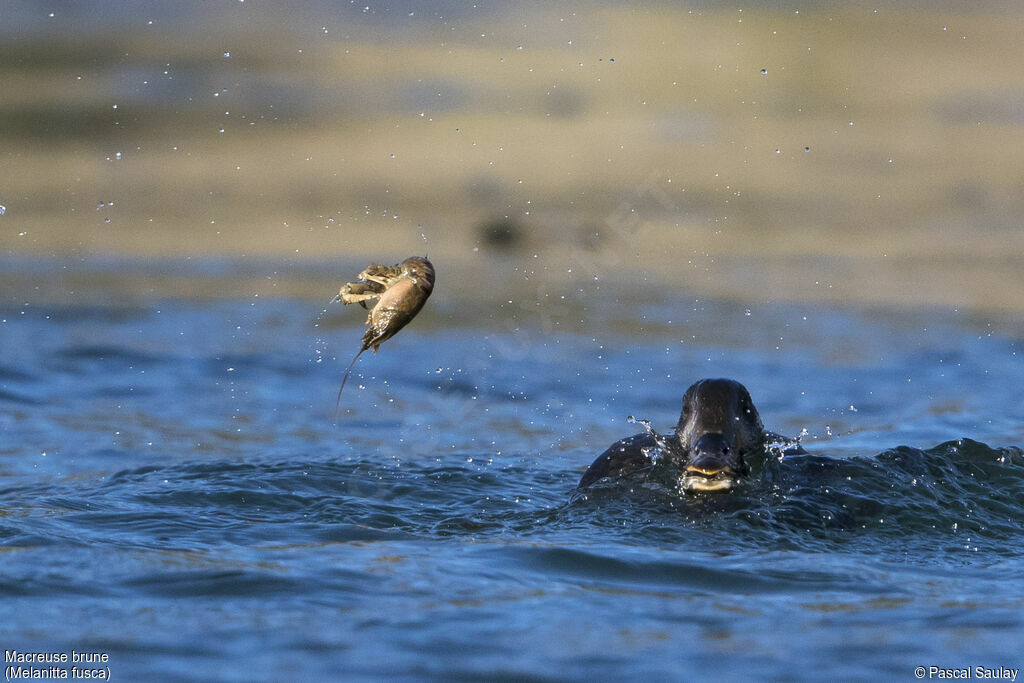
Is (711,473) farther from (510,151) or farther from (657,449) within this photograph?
(510,151)

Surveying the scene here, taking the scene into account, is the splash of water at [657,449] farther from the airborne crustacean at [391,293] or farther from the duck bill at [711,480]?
the airborne crustacean at [391,293]

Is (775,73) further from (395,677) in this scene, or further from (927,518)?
(395,677)

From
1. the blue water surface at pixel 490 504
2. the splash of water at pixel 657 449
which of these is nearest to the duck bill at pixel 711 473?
the blue water surface at pixel 490 504

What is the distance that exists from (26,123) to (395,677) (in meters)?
11.2

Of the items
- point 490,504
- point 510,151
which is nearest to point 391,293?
point 490,504

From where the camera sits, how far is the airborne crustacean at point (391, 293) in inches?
216

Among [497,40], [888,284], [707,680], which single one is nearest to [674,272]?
[888,284]

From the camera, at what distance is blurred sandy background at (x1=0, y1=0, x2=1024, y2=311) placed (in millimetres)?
11953

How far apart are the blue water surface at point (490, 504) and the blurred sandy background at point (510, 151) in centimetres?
138

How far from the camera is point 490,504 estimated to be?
6.40 meters

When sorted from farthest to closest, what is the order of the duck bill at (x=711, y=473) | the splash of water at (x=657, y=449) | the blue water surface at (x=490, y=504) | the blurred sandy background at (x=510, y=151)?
the blurred sandy background at (x=510, y=151), the splash of water at (x=657, y=449), the duck bill at (x=711, y=473), the blue water surface at (x=490, y=504)

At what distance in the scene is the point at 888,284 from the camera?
11.5 metres

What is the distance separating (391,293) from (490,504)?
132cm

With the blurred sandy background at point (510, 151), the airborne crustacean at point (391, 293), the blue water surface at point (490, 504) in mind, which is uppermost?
the blurred sandy background at point (510, 151)
